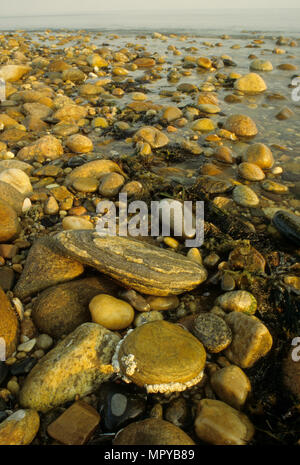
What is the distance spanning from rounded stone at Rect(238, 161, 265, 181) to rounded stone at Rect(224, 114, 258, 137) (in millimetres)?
1767

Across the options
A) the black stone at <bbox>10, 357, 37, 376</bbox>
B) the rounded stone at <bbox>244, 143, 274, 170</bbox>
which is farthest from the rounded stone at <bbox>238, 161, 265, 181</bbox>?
the black stone at <bbox>10, 357, 37, 376</bbox>

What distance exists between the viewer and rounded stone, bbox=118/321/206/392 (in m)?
2.27

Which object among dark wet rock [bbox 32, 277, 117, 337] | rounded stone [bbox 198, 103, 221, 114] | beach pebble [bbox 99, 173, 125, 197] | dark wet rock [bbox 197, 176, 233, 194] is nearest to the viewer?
dark wet rock [bbox 32, 277, 117, 337]

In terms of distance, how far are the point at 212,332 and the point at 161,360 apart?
1.95 ft

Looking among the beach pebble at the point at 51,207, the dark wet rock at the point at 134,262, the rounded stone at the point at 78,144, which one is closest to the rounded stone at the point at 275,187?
the dark wet rock at the point at 134,262

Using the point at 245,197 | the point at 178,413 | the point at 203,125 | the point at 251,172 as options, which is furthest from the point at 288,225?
the point at 203,125

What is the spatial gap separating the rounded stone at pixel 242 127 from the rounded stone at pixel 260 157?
129 cm

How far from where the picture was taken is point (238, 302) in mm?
2936

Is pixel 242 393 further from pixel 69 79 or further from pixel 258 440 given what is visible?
pixel 69 79

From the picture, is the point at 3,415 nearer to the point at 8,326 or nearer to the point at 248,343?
the point at 8,326

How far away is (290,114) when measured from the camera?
7.91 metres

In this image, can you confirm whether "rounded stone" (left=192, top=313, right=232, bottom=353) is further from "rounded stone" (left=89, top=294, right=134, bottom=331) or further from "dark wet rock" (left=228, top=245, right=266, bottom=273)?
"dark wet rock" (left=228, top=245, right=266, bottom=273)

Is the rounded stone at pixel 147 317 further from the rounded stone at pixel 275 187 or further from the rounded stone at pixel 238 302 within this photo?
the rounded stone at pixel 275 187

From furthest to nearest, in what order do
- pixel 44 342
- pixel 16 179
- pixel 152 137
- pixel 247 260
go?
pixel 152 137 → pixel 16 179 → pixel 247 260 → pixel 44 342
